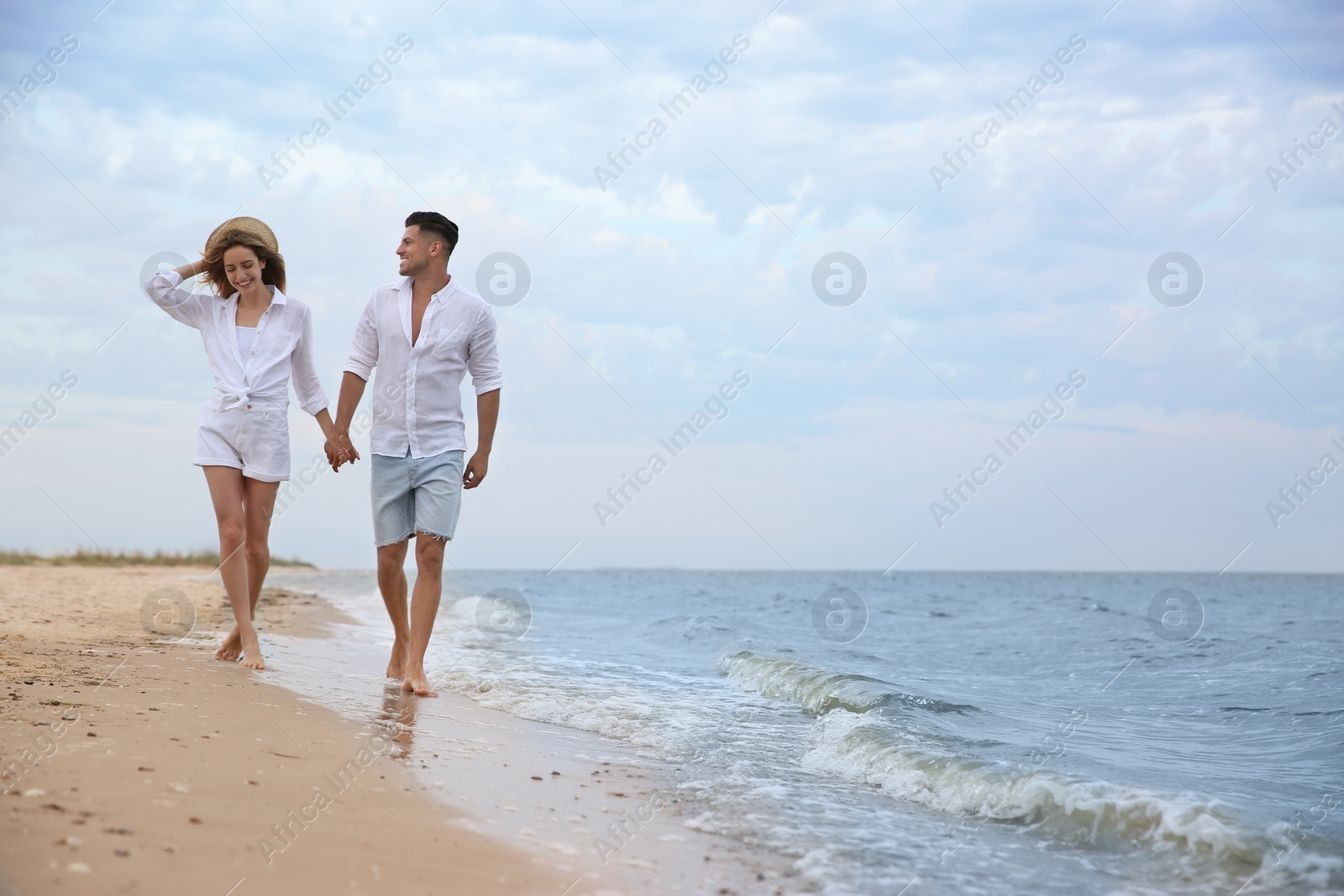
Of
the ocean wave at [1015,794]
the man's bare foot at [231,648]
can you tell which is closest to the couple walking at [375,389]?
the man's bare foot at [231,648]

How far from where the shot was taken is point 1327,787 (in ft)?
15.3

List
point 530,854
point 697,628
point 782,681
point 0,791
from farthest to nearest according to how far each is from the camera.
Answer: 1. point 697,628
2. point 782,681
3. point 530,854
4. point 0,791

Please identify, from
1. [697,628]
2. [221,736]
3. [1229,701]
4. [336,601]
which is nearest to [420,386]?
[221,736]

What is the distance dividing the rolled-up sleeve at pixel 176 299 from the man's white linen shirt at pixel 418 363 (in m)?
0.73

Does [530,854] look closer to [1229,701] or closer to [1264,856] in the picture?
[1264,856]

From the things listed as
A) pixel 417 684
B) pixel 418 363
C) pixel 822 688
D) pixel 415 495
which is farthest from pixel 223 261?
pixel 822 688

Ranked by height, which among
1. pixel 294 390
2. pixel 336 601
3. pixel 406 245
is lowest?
pixel 336 601

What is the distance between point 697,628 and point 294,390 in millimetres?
7020

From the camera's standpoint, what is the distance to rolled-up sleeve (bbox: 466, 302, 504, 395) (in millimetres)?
4957

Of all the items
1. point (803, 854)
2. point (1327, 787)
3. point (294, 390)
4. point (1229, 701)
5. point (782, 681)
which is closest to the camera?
point (803, 854)

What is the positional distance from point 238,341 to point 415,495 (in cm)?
110

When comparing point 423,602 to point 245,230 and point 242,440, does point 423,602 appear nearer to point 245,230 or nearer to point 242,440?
point 242,440

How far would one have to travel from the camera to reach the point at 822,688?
258 inches

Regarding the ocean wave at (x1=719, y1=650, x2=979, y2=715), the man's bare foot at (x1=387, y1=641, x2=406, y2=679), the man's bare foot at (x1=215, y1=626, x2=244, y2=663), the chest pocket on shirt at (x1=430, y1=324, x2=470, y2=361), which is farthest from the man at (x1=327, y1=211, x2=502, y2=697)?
the ocean wave at (x1=719, y1=650, x2=979, y2=715)
